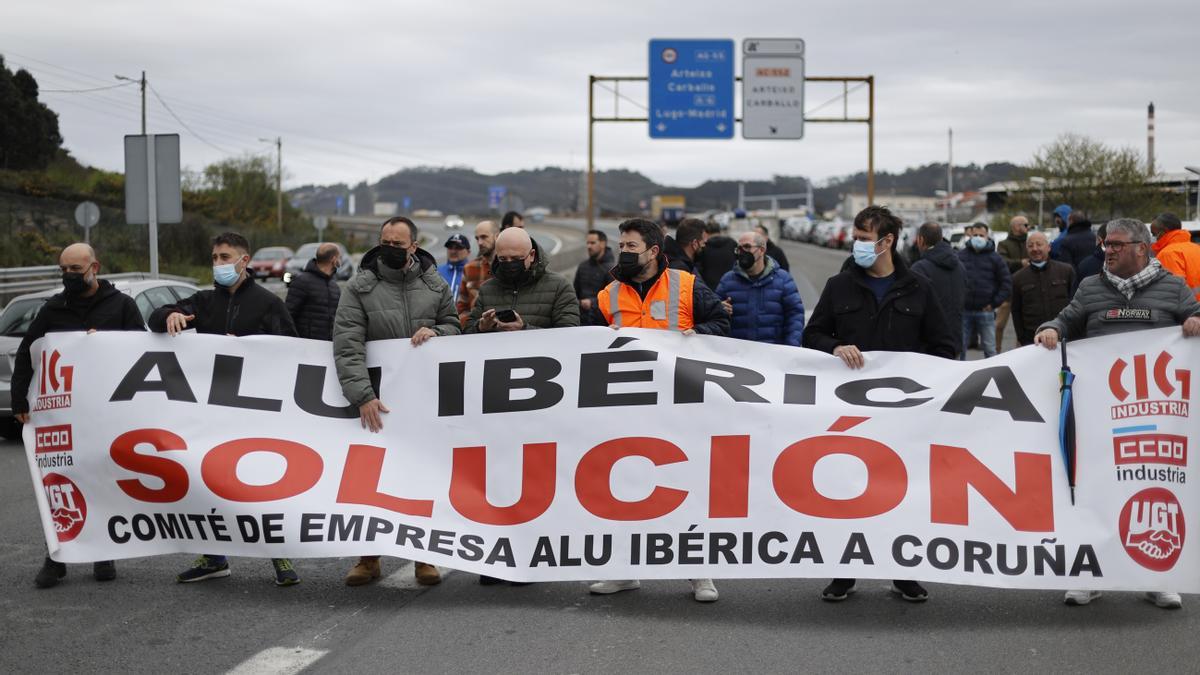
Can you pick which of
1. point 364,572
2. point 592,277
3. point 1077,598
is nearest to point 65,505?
point 364,572

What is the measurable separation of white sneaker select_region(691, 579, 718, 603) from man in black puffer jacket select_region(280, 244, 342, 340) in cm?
580

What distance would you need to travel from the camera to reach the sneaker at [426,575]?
6.90m

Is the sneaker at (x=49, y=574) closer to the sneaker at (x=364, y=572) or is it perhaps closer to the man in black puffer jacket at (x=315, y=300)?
the sneaker at (x=364, y=572)

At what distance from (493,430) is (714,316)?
131 cm

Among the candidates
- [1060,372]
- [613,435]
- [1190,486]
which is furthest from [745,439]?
[1190,486]

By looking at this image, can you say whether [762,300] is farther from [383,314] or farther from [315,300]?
[315,300]

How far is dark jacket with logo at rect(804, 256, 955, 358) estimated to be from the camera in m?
6.71

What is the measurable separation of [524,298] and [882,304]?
185cm

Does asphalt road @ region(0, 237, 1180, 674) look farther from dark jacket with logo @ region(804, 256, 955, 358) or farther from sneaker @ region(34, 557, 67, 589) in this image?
dark jacket with logo @ region(804, 256, 955, 358)

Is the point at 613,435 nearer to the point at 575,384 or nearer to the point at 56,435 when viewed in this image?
the point at 575,384

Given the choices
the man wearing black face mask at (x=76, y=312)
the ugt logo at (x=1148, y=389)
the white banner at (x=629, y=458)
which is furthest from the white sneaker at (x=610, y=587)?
the man wearing black face mask at (x=76, y=312)

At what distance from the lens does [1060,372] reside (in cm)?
644

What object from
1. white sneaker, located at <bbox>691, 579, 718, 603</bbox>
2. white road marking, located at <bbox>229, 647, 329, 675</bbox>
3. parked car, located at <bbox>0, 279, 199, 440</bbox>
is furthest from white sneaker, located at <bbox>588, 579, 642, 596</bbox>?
parked car, located at <bbox>0, 279, 199, 440</bbox>

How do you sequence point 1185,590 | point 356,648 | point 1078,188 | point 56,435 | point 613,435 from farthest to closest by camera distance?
1. point 1078,188
2. point 56,435
3. point 613,435
4. point 1185,590
5. point 356,648
